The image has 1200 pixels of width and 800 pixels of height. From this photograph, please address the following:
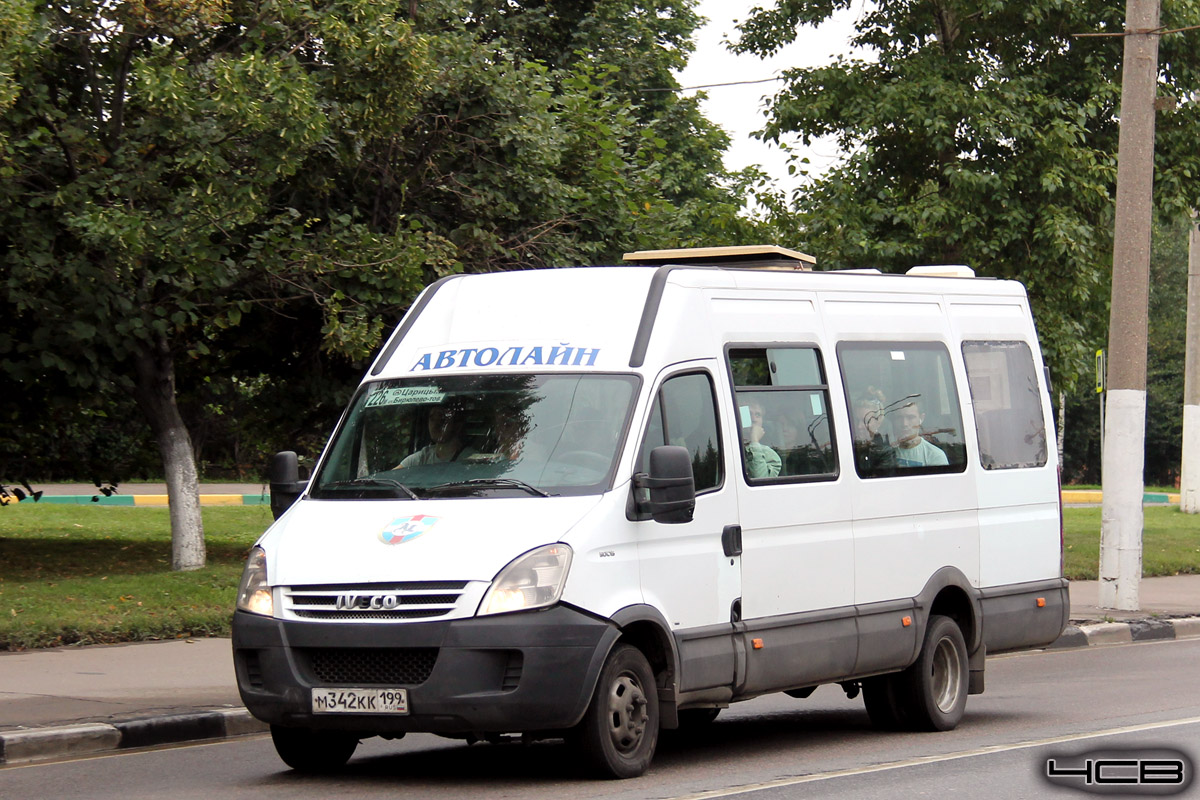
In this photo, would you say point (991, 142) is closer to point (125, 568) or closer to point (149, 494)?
point (125, 568)

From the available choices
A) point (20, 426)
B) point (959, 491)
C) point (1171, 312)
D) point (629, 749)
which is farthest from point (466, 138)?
point (1171, 312)

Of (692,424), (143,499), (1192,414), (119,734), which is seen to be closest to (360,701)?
(692,424)

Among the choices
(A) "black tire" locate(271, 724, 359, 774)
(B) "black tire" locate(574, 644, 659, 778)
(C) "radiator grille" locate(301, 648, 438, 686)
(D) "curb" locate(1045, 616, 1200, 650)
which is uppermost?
(C) "radiator grille" locate(301, 648, 438, 686)

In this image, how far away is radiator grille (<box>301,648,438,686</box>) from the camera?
7.62 metres

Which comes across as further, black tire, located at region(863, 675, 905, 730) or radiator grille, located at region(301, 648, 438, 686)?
black tire, located at region(863, 675, 905, 730)

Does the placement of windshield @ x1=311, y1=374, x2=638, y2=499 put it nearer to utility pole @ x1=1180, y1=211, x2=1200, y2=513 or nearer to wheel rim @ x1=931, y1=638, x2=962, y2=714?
wheel rim @ x1=931, y1=638, x2=962, y2=714

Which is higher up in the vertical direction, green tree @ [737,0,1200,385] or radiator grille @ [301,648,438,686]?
green tree @ [737,0,1200,385]

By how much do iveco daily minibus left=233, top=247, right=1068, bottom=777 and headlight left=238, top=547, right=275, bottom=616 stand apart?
0.07 feet

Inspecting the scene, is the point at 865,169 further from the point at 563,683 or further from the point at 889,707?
the point at 563,683

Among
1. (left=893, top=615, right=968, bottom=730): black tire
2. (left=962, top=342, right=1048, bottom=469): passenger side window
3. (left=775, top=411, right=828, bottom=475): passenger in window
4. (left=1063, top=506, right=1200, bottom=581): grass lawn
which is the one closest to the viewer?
(left=775, top=411, right=828, bottom=475): passenger in window

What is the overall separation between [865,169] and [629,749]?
14.7 metres

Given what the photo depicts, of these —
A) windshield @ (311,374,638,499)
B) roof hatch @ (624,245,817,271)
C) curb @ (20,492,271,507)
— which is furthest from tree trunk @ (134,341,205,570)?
curb @ (20,492,271,507)

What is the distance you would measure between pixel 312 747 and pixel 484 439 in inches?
71.5

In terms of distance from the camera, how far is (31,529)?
26.1m
